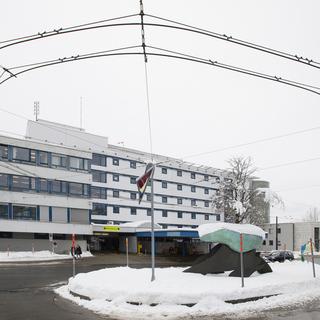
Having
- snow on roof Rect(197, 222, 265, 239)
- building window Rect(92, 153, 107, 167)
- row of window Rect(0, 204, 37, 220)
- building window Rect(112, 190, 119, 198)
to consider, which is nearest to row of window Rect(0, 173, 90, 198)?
row of window Rect(0, 204, 37, 220)

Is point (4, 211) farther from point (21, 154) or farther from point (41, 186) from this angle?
point (21, 154)

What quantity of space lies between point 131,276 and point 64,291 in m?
2.72

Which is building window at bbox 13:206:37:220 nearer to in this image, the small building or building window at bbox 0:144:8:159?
building window at bbox 0:144:8:159

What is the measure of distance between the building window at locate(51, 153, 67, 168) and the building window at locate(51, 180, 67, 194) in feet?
6.23

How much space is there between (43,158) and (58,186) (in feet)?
12.0

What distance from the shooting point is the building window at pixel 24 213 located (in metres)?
50.3

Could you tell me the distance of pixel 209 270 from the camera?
1873cm

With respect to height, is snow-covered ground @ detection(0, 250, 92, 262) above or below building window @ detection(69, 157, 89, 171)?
below

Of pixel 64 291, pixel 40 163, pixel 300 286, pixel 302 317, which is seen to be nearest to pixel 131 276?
pixel 64 291

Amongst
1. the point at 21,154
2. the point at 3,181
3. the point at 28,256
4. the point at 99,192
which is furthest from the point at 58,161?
the point at 99,192

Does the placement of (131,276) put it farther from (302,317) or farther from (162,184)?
(162,184)

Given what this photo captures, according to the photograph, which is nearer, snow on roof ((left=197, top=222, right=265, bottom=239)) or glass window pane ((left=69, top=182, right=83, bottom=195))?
snow on roof ((left=197, top=222, right=265, bottom=239))

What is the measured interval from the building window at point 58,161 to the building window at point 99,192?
55.4 ft

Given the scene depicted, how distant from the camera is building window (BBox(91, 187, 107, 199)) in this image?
71750mm
